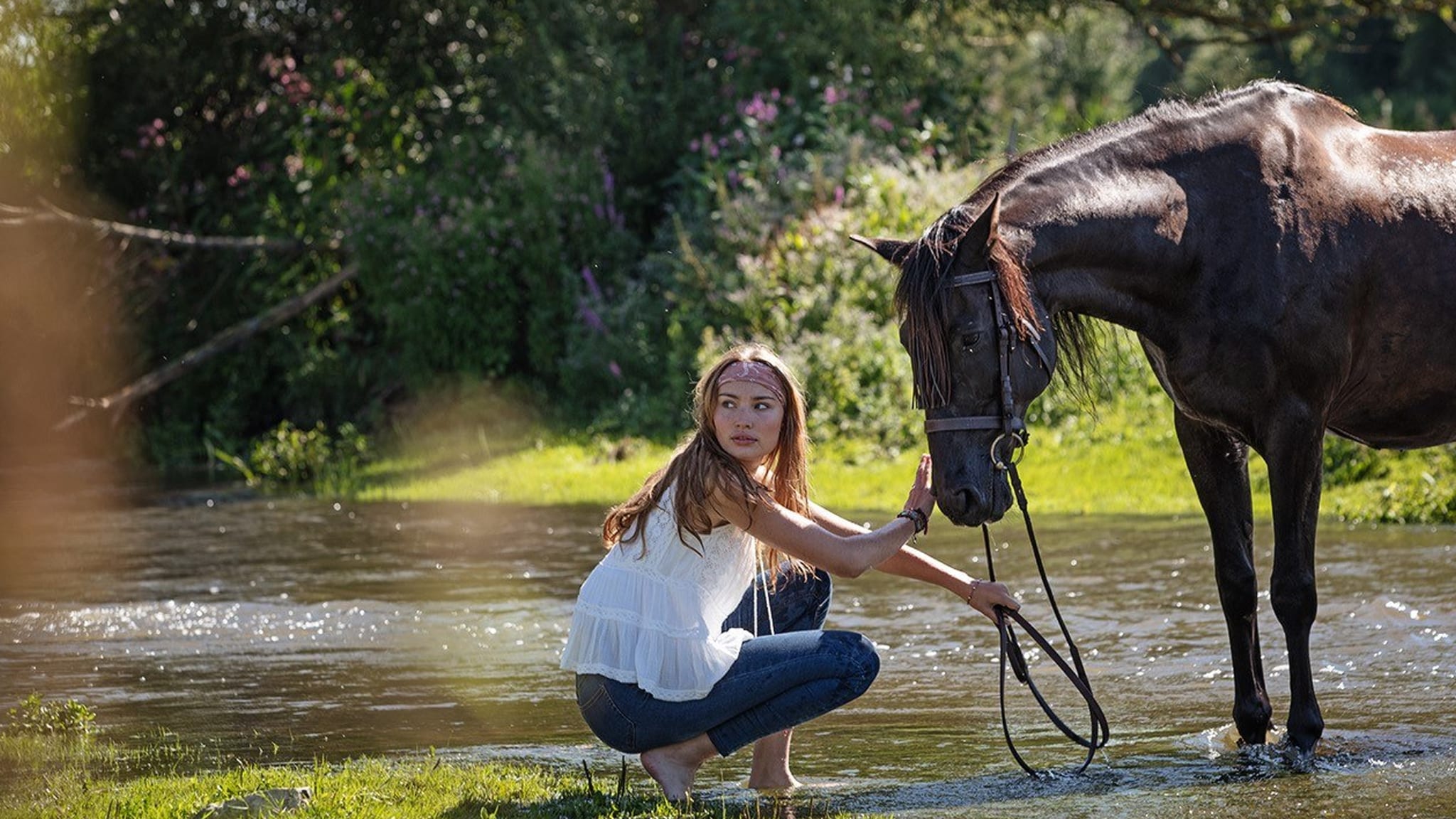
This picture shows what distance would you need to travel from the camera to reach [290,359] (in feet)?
55.3

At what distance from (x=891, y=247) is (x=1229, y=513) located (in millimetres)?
1485

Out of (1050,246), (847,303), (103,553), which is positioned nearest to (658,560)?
(1050,246)

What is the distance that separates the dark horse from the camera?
4.85m

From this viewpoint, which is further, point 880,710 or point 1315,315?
point 880,710

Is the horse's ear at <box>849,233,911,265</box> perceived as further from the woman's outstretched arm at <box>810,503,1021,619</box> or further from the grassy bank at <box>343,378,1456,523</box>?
the grassy bank at <box>343,378,1456,523</box>

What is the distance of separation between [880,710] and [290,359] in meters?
11.8

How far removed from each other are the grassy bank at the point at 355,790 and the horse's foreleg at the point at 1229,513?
1.68 m

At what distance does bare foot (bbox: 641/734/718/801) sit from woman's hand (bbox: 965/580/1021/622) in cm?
81

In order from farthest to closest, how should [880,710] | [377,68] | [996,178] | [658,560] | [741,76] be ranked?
1. [377,68]
2. [741,76]
3. [880,710]
4. [996,178]
5. [658,560]

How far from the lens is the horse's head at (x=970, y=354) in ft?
15.7

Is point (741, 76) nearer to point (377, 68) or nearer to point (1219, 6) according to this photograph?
point (377, 68)

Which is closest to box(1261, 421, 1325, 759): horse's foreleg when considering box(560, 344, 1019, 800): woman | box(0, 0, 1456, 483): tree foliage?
box(560, 344, 1019, 800): woman

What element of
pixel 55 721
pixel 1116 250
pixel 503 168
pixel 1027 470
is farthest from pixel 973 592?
pixel 503 168

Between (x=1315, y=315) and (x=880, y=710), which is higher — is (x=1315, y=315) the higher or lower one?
the higher one
